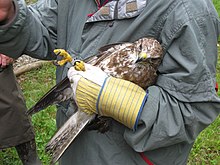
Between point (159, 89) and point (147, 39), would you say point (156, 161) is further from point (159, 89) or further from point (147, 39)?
point (147, 39)

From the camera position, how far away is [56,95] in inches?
80.7

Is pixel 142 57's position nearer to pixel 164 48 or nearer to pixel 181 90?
pixel 164 48

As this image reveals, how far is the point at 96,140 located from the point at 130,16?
0.64 metres

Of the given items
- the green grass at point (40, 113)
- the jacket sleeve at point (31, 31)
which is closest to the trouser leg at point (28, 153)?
the green grass at point (40, 113)

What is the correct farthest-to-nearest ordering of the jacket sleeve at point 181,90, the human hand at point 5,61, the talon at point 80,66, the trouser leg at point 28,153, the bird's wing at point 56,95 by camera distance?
the trouser leg at point 28,153, the human hand at point 5,61, the bird's wing at point 56,95, the talon at point 80,66, the jacket sleeve at point 181,90

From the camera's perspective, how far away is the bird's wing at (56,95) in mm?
2033

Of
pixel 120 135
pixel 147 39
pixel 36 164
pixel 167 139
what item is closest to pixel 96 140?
pixel 120 135

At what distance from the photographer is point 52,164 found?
1.91m

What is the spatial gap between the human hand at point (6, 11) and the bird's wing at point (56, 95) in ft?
1.31

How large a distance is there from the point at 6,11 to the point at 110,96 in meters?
0.62

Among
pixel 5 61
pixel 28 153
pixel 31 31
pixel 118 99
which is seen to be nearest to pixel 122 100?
pixel 118 99

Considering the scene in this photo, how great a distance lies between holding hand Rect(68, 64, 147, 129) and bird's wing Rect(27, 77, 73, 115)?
6.9 inches

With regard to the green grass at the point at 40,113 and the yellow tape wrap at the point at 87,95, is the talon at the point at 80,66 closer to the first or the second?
the yellow tape wrap at the point at 87,95

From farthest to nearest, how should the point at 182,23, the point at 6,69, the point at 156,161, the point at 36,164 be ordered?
the point at 36,164, the point at 6,69, the point at 156,161, the point at 182,23
